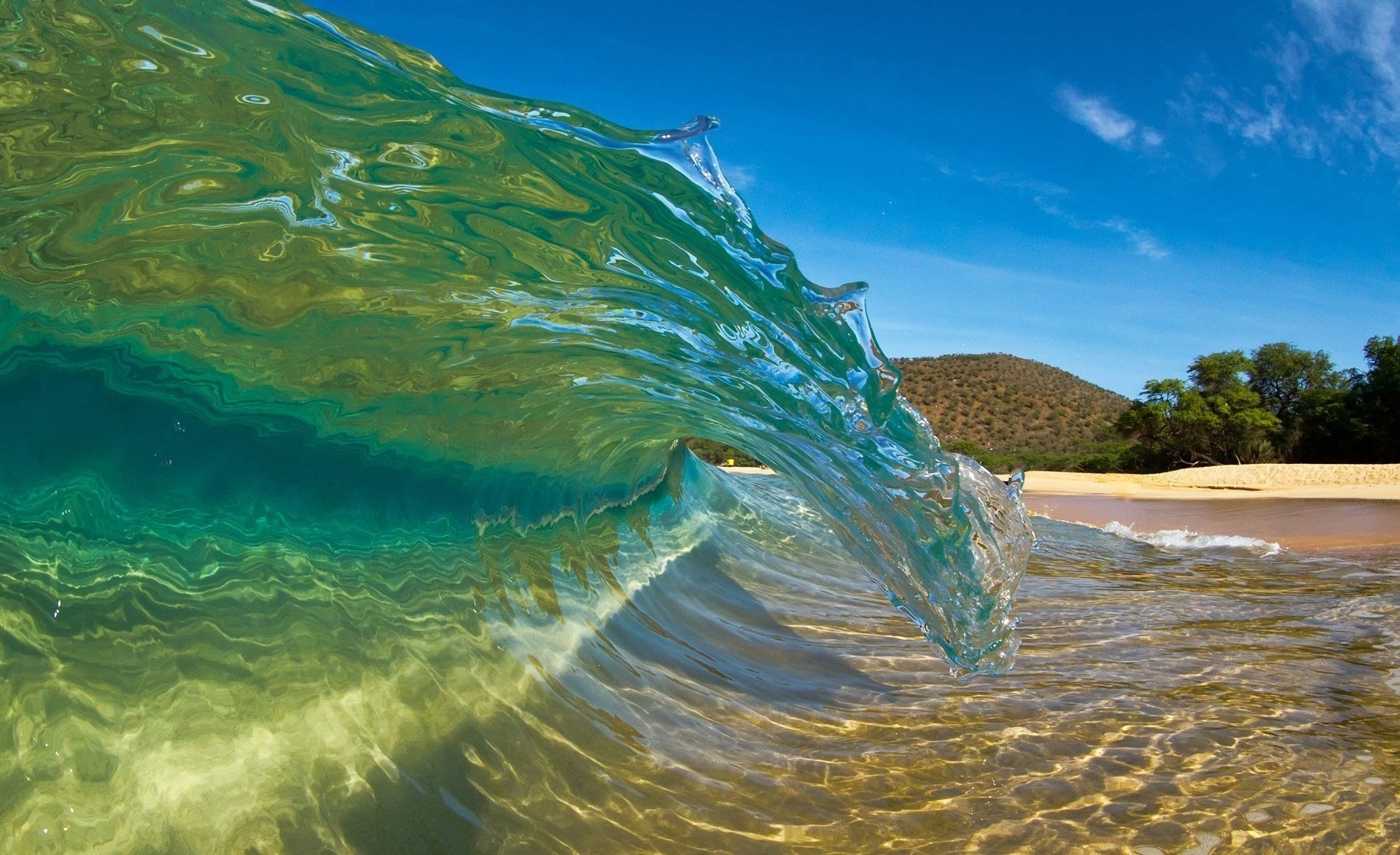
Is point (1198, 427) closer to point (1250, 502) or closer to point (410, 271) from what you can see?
point (1250, 502)

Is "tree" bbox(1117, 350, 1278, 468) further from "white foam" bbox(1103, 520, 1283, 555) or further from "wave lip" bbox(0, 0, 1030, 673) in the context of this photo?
"wave lip" bbox(0, 0, 1030, 673)

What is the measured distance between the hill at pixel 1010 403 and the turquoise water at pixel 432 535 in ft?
144

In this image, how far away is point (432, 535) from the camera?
3.28 meters

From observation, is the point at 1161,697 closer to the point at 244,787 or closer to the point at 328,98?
the point at 244,787

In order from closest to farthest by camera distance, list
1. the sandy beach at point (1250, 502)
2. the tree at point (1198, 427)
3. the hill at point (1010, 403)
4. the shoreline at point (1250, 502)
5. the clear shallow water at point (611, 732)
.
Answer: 1. the clear shallow water at point (611, 732)
2. the shoreline at point (1250, 502)
3. the sandy beach at point (1250, 502)
4. the tree at point (1198, 427)
5. the hill at point (1010, 403)

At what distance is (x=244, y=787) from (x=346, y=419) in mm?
1510

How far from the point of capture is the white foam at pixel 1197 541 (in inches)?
312

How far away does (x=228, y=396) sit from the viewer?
2.66m

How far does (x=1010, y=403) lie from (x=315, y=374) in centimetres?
5971

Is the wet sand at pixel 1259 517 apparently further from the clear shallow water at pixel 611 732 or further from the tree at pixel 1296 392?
the tree at pixel 1296 392

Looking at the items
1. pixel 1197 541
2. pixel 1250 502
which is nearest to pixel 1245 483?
pixel 1250 502

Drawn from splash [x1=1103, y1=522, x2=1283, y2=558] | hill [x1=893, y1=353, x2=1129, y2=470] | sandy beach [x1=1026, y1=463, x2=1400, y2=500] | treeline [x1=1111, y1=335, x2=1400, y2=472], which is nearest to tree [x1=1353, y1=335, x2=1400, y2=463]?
treeline [x1=1111, y1=335, x2=1400, y2=472]

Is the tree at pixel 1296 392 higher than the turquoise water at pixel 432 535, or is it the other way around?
the tree at pixel 1296 392

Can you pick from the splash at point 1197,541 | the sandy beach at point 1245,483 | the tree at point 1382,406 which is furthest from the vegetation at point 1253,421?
the splash at point 1197,541
